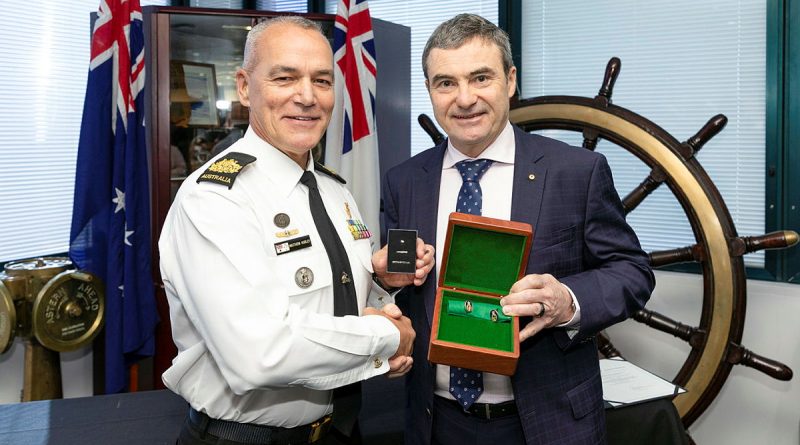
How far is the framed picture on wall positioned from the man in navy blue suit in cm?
191

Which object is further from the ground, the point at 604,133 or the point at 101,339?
the point at 604,133

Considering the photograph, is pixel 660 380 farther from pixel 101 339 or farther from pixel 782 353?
pixel 101 339

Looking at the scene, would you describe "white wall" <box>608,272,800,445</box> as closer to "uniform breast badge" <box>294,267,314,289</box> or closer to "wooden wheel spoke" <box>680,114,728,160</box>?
"wooden wheel spoke" <box>680,114,728,160</box>

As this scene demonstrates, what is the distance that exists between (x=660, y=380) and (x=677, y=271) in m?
1.08

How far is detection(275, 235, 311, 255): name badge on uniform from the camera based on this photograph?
49.0 inches

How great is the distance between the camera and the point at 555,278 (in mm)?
1382

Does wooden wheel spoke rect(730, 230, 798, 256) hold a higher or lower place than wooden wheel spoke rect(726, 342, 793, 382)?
higher

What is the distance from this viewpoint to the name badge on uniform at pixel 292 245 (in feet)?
4.08

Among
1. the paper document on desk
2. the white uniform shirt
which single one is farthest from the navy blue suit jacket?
the paper document on desk

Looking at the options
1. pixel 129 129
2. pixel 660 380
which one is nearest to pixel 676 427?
pixel 660 380

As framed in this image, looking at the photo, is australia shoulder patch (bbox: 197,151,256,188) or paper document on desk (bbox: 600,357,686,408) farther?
paper document on desk (bbox: 600,357,686,408)

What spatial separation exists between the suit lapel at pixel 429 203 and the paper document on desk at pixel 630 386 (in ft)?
2.34

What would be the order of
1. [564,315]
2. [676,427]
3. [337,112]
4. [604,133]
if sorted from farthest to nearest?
1. [337,112]
2. [604,133]
3. [676,427]
4. [564,315]

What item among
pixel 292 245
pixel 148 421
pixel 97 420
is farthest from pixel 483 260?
pixel 97 420
